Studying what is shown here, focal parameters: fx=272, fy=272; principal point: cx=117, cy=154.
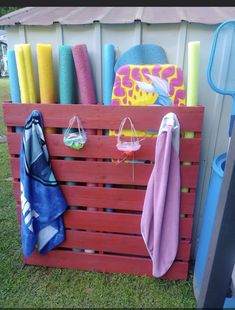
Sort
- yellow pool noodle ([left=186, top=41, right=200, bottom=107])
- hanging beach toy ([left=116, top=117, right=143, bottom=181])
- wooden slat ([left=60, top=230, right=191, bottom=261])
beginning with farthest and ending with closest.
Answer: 1. wooden slat ([left=60, top=230, right=191, bottom=261])
2. hanging beach toy ([left=116, top=117, right=143, bottom=181])
3. yellow pool noodle ([left=186, top=41, right=200, bottom=107])

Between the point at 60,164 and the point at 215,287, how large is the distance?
1.03m

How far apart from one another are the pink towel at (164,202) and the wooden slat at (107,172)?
0.06 metres

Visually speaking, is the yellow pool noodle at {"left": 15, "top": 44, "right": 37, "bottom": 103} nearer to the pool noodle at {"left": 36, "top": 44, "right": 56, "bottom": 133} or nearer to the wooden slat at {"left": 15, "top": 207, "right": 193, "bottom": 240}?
the pool noodle at {"left": 36, "top": 44, "right": 56, "bottom": 133}

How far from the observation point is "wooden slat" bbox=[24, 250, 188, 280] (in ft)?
5.58

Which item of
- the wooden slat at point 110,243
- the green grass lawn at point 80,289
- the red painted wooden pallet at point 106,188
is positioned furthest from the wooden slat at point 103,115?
the green grass lawn at point 80,289

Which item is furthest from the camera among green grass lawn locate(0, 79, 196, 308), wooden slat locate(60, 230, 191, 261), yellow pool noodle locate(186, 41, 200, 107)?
wooden slat locate(60, 230, 191, 261)

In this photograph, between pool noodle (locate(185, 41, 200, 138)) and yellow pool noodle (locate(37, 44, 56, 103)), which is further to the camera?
yellow pool noodle (locate(37, 44, 56, 103))

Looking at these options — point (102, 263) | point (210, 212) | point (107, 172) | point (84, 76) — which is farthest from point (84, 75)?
point (102, 263)

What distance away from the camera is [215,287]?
0.81 metres

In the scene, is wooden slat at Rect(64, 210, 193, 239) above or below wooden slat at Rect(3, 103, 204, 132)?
below

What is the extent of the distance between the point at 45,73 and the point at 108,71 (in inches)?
13.6

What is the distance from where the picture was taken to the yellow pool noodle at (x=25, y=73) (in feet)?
4.72

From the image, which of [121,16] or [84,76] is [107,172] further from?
[121,16]

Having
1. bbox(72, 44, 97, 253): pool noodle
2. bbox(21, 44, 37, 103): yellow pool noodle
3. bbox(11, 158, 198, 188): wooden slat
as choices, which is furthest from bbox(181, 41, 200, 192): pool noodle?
bbox(21, 44, 37, 103): yellow pool noodle
